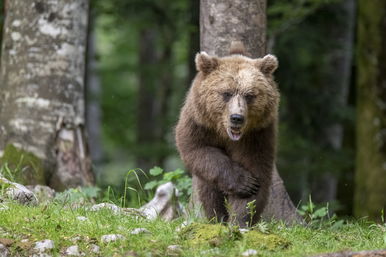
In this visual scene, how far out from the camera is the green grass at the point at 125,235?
5.48 m

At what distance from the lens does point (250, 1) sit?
8.31 meters

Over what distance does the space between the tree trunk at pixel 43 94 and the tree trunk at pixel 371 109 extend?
18.0 ft

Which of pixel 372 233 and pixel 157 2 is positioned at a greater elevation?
pixel 157 2

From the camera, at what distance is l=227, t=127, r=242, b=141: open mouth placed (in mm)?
6852

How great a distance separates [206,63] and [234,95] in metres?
0.45

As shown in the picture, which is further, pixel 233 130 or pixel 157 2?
pixel 157 2

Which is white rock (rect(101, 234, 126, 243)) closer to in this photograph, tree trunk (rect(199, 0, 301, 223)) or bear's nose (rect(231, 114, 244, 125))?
bear's nose (rect(231, 114, 244, 125))

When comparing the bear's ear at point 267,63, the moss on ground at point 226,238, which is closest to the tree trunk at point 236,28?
the bear's ear at point 267,63

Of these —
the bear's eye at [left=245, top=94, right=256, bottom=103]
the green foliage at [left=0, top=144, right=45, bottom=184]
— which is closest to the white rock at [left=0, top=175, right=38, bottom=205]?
the green foliage at [left=0, top=144, right=45, bottom=184]

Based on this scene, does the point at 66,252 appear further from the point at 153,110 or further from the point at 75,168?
the point at 153,110

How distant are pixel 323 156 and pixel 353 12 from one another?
3.99 meters

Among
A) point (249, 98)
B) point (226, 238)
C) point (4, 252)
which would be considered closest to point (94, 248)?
point (4, 252)

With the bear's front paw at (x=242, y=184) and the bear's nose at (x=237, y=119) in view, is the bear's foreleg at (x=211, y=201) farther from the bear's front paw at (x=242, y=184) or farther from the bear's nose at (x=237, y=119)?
the bear's nose at (x=237, y=119)

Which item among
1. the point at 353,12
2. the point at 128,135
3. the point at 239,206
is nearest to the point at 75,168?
the point at 239,206
